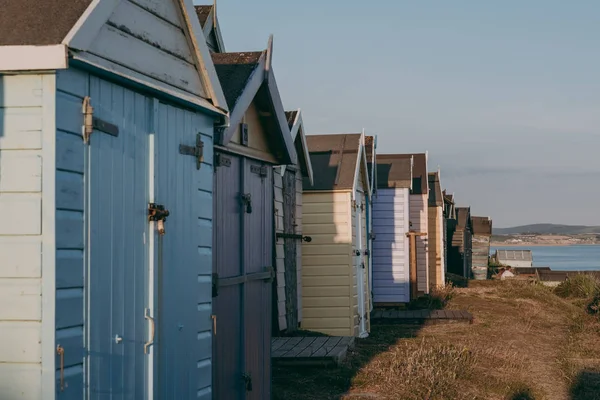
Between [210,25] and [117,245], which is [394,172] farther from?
[117,245]

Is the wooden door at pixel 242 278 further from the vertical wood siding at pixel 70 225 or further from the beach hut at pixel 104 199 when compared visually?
the vertical wood siding at pixel 70 225

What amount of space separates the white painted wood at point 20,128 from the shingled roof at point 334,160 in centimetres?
1119

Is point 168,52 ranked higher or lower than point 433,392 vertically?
higher

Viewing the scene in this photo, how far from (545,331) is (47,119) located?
15.0 metres

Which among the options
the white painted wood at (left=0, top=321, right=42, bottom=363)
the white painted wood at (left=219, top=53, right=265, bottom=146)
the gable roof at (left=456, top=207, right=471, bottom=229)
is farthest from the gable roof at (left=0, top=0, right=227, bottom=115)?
the gable roof at (left=456, top=207, right=471, bottom=229)

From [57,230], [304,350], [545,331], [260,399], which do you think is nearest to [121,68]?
[57,230]

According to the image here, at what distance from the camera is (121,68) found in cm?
502

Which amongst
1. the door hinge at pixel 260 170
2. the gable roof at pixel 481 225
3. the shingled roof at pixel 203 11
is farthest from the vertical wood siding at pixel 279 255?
the gable roof at pixel 481 225

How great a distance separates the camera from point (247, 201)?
782 cm

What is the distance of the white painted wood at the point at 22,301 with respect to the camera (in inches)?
166

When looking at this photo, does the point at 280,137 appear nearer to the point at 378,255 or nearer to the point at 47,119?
the point at 47,119

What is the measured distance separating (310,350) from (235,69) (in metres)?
5.50

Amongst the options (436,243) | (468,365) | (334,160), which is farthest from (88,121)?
(436,243)

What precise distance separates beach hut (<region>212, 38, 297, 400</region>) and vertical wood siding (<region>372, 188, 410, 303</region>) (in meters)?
12.5
